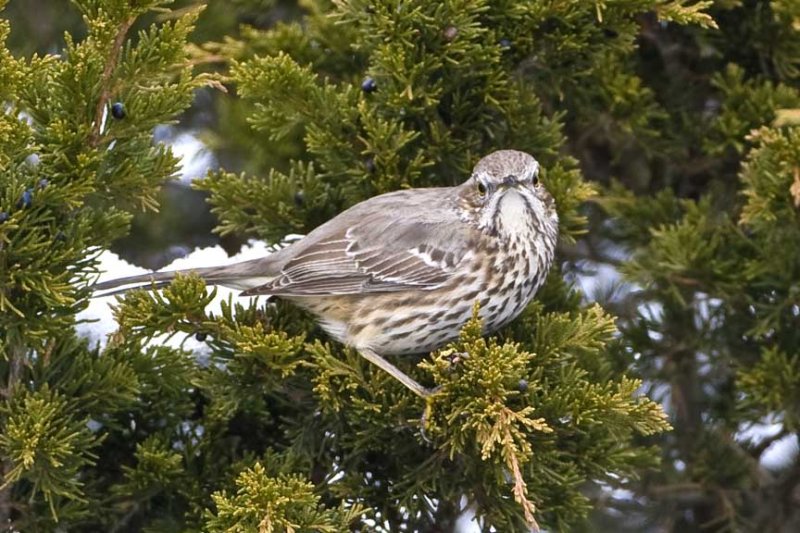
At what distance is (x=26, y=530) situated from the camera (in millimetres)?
4734

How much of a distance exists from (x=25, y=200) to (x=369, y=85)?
4.97ft

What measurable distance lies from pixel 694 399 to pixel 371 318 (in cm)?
188

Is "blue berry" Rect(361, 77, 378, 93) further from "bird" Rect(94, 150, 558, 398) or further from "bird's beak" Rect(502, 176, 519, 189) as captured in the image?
"bird's beak" Rect(502, 176, 519, 189)

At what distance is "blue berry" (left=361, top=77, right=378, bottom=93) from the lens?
5344 mm

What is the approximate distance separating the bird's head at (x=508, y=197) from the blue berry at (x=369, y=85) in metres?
0.51

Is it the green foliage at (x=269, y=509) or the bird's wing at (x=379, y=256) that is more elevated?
the bird's wing at (x=379, y=256)

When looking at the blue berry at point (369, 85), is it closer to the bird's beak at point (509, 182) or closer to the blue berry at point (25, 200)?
the bird's beak at point (509, 182)

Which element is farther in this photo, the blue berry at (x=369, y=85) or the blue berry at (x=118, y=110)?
the blue berry at (x=369, y=85)

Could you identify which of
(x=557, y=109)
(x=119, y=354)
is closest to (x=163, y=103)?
(x=119, y=354)

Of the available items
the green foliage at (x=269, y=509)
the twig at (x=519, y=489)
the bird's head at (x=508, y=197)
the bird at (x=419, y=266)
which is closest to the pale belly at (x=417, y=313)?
the bird at (x=419, y=266)

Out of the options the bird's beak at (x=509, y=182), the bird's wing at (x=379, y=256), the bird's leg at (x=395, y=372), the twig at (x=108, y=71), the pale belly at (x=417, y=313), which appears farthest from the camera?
the bird's wing at (x=379, y=256)

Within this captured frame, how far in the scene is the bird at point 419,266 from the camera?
5191 mm

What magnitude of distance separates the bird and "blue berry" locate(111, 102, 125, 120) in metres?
0.84

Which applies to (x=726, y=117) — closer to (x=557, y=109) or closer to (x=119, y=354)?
(x=557, y=109)
